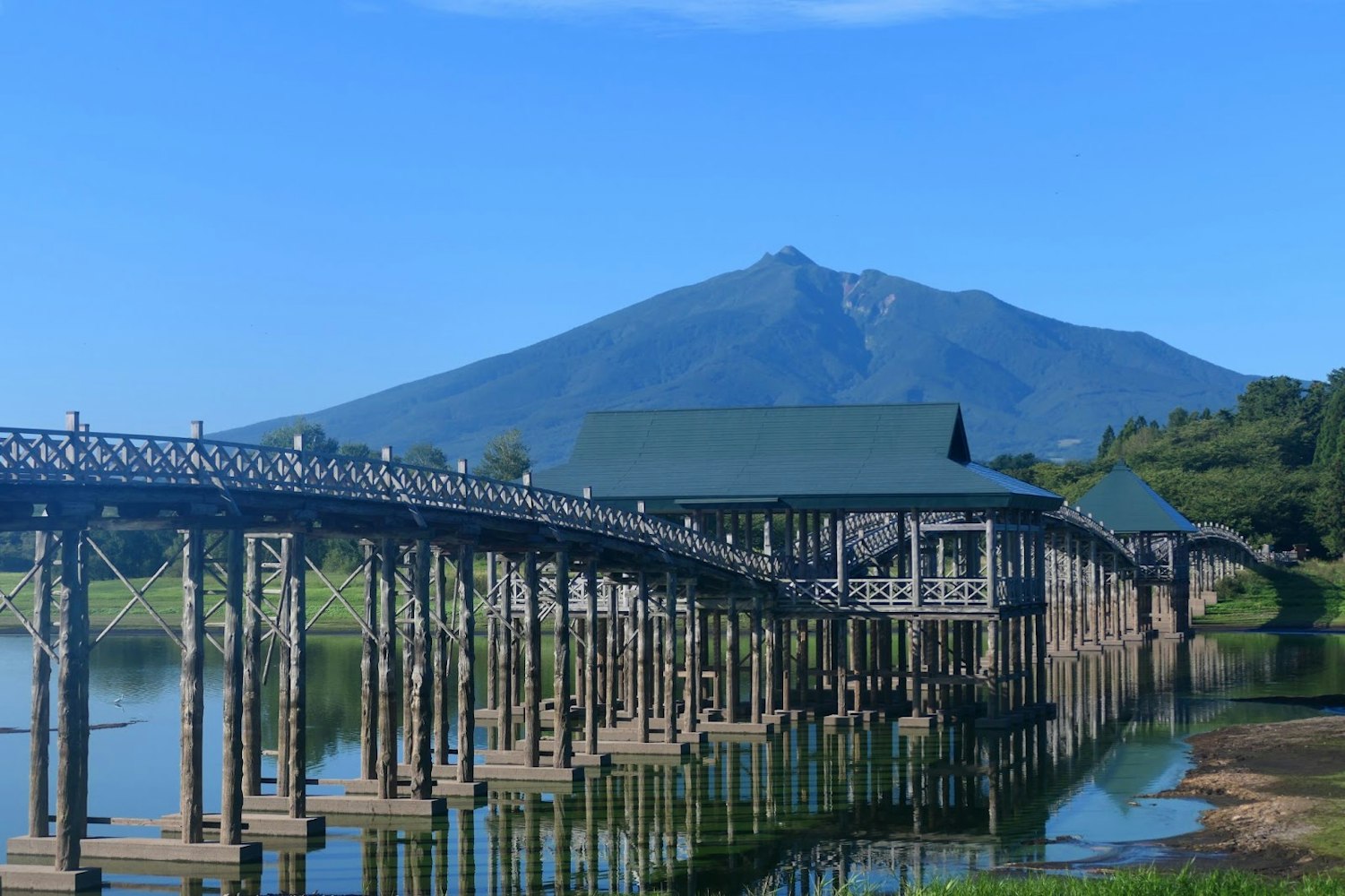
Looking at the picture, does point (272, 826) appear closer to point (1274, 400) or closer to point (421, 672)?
point (421, 672)

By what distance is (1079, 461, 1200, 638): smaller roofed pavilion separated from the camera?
4038 inches

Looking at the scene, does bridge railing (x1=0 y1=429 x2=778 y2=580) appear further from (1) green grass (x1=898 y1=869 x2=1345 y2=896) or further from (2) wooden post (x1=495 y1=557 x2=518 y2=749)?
(1) green grass (x1=898 y1=869 x2=1345 y2=896)

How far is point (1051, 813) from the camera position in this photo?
1515 inches

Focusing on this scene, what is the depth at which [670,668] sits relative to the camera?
5038 centimetres

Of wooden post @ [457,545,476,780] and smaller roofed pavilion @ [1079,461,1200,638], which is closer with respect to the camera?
wooden post @ [457,545,476,780]

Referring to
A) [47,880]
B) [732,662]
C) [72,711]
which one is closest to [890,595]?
[732,662]

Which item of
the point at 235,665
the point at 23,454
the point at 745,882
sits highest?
the point at 23,454

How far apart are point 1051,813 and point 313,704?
3069cm

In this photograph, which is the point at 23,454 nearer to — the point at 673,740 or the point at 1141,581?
the point at 673,740

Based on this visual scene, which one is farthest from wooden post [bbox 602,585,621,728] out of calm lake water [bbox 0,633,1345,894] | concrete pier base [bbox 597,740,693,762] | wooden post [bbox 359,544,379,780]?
wooden post [bbox 359,544,379,780]

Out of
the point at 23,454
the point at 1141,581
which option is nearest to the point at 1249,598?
the point at 1141,581

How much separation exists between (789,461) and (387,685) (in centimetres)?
2430

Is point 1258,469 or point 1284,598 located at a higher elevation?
point 1258,469

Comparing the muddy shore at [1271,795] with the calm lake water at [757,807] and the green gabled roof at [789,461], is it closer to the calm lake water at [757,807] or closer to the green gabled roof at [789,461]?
the calm lake water at [757,807]
